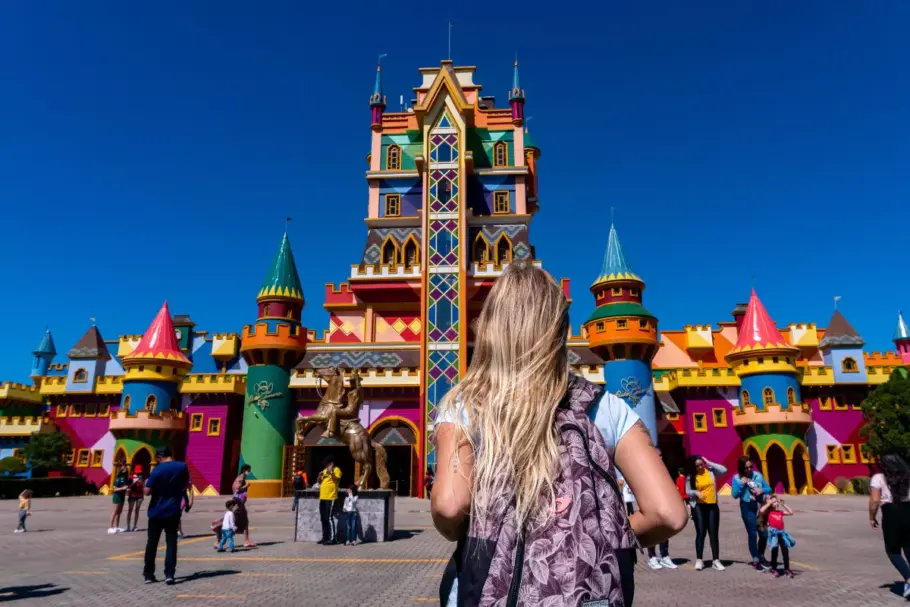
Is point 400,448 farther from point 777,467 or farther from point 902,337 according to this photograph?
point 902,337

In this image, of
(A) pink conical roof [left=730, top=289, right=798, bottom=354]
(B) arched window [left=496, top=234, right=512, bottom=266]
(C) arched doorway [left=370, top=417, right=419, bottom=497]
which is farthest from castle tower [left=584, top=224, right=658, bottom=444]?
(C) arched doorway [left=370, top=417, right=419, bottom=497]

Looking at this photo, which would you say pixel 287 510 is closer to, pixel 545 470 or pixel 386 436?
pixel 386 436

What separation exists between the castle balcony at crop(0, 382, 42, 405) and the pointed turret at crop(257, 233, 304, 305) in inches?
698

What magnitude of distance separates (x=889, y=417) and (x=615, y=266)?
14.2 meters

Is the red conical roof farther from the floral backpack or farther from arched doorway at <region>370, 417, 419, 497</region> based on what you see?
the floral backpack

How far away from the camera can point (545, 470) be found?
1759mm

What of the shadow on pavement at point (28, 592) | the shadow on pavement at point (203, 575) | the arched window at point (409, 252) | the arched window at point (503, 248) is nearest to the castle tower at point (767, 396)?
the arched window at point (503, 248)

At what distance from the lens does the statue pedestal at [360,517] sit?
13617 millimetres

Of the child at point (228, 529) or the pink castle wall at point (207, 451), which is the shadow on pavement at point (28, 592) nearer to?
the child at point (228, 529)

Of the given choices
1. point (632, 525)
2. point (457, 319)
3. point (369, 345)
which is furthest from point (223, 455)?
point (632, 525)

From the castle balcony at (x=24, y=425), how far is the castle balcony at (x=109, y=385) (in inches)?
120

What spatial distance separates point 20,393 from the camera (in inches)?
1491

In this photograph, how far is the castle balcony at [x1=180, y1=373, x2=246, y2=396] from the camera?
1291 inches

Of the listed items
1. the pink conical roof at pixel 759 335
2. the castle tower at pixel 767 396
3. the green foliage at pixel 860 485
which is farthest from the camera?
the pink conical roof at pixel 759 335
